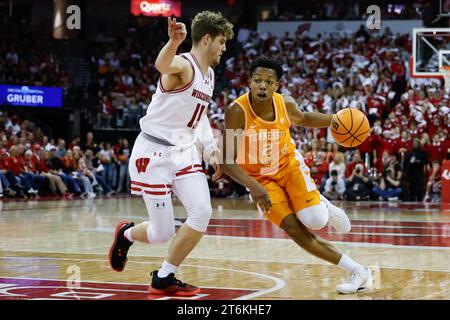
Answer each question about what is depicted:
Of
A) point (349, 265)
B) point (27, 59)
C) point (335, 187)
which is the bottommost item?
point (335, 187)

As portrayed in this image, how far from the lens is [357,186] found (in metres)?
19.5

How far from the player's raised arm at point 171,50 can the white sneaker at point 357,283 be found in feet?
6.80

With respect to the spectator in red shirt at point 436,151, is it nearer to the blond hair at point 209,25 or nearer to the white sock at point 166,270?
the blond hair at point 209,25

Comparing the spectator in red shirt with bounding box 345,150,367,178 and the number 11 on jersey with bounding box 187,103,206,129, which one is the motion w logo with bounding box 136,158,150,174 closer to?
the number 11 on jersey with bounding box 187,103,206,129

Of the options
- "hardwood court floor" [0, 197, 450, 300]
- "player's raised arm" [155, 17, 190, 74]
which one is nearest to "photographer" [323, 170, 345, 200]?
"hardwood court floor" [0, 197, 450, 300]

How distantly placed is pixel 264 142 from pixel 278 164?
0.22 m

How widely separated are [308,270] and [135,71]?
22.1 m

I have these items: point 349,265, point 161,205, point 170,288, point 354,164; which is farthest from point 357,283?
point 354,164

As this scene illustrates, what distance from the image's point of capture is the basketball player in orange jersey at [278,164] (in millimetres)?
6076

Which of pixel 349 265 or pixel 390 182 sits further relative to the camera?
pixel 390 182

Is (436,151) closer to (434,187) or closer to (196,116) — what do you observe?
(434,187)

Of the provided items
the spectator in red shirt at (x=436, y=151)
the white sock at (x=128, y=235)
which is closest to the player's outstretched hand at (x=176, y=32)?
the white sock at (x=128, y=235)

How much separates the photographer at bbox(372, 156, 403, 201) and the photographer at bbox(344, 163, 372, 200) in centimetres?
37
